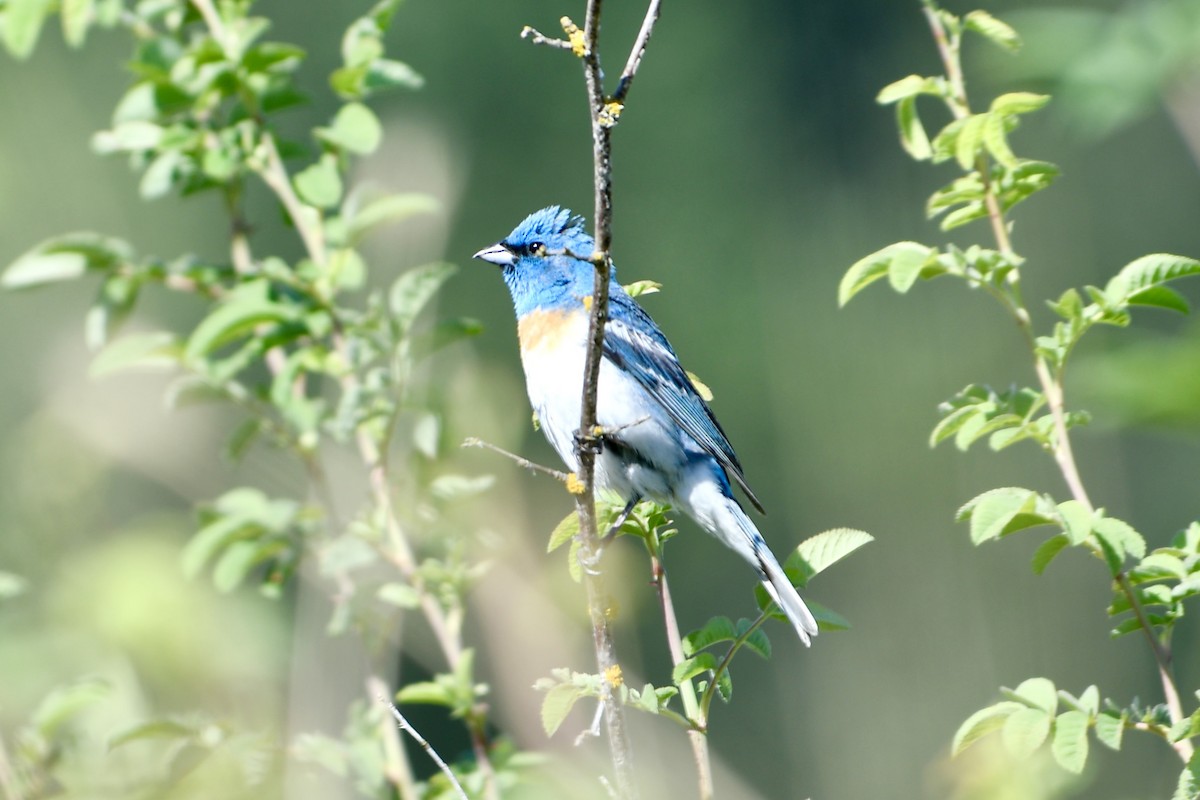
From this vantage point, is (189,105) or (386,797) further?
(189,105)

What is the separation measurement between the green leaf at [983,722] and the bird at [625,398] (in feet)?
3.31

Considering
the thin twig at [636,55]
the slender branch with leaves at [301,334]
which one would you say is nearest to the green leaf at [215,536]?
the slender branch with leaves at [301,334]

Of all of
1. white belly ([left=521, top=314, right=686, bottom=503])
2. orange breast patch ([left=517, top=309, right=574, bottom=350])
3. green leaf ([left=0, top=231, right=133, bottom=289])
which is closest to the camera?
green leaf ([left=0, top=231, right=133, bottom=289])

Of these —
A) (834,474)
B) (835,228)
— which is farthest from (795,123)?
(834,474)

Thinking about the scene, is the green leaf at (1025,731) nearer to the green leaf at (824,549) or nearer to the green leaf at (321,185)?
the green leaf at (824,549)

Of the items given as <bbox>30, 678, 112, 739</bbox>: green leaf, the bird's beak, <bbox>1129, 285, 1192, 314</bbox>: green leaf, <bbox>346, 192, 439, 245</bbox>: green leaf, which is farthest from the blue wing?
<bbox>30, 678, 112, 739</bbox>: green leaf

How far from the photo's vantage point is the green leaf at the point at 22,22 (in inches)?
82.6

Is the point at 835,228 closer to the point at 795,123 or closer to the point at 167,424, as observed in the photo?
the point at 795,123

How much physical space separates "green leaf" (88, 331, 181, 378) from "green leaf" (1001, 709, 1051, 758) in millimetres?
1412

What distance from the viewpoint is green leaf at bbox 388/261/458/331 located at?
6.95 feet

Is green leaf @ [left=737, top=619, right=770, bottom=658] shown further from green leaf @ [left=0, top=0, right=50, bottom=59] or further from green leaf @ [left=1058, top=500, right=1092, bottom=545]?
green leaf @ [left=0, top=0, right=50, bottom=59]

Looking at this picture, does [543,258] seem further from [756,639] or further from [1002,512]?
[1002,512]

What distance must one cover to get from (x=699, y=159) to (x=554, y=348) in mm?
5528

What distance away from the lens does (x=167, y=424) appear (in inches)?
97.6
